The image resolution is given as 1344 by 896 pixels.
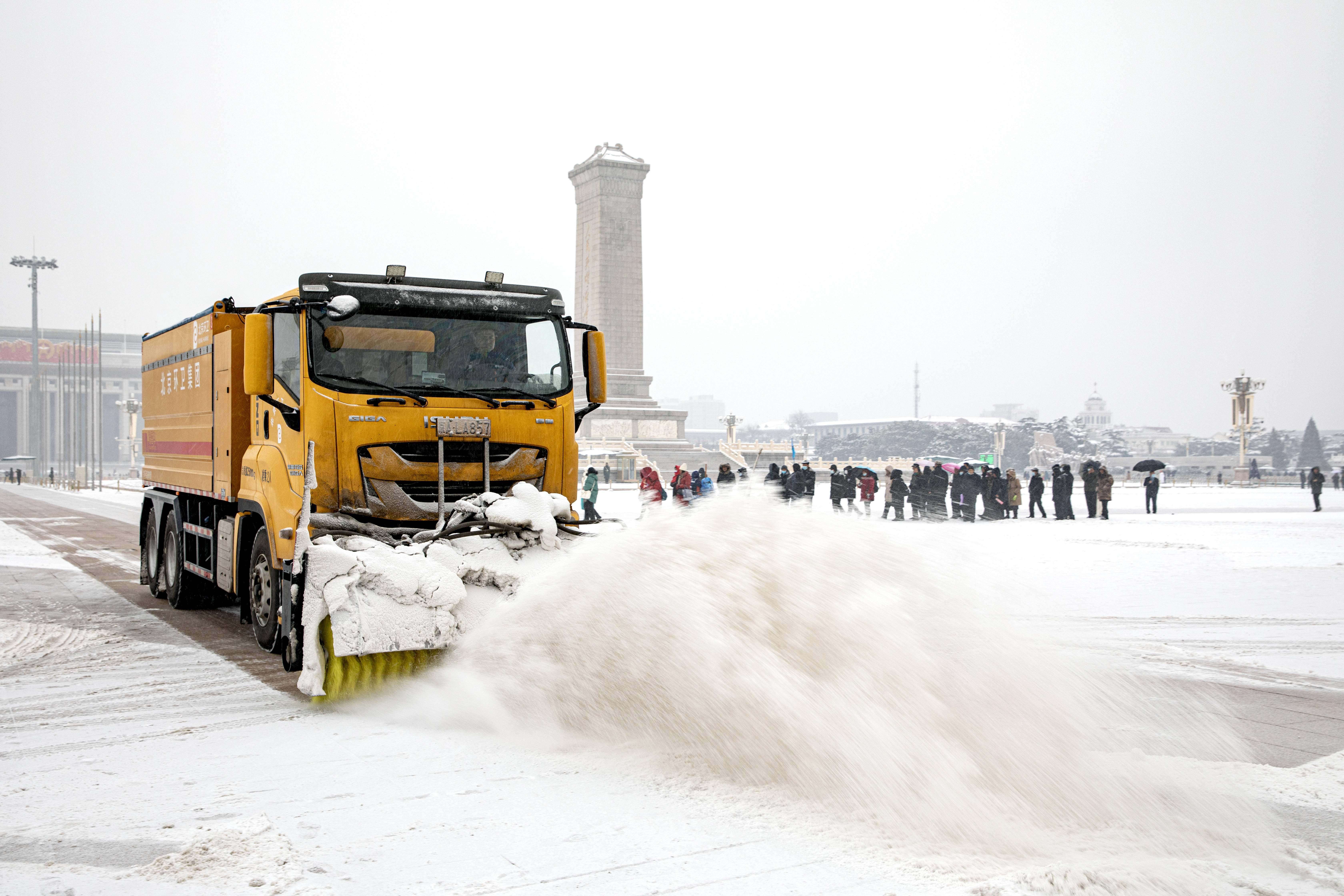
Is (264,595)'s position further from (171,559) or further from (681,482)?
(681,482)

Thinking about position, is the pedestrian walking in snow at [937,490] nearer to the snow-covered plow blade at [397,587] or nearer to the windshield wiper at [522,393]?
the windshield wiper at [522,393]

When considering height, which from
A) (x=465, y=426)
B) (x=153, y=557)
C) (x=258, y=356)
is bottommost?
(x=153, y=557)

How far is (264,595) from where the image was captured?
27.1 feet

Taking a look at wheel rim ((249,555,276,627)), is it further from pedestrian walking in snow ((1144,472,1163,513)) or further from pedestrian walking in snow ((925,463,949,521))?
pedestrian walking in snow ((1144,472,1163,513))

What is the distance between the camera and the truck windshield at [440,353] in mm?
7621

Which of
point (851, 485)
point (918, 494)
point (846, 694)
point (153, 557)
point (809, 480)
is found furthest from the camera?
point (809, 480)

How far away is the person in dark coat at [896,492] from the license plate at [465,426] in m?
18.8

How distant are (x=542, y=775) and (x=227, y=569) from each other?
15.9 feet

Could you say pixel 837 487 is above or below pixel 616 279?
below

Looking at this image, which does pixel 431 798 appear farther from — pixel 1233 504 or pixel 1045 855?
pixel 1233 504

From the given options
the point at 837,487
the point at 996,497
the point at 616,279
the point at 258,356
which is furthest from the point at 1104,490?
the point at 616,279

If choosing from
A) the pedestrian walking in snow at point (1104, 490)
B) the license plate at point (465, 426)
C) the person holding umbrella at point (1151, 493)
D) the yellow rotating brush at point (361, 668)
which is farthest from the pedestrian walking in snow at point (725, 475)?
the yellow rotating brush at point (361, 668)

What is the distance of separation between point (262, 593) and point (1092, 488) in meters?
24.0

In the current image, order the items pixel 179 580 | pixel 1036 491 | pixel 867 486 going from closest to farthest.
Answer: pixel 179 580 → pixel 867 486 → pixel 1036 491
